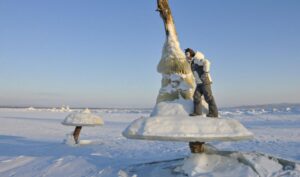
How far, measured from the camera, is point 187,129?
21.3 ft

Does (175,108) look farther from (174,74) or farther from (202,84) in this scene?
(174,74)

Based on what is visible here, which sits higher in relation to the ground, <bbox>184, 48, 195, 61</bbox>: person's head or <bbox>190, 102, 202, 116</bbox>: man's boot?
<bbox>184, 48, 195, 61</bbox>: person's head

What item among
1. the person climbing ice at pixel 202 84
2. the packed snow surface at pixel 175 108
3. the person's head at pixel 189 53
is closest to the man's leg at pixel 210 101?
the person climbing ice at pixel 202 84

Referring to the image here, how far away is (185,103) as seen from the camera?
7594 millimetres

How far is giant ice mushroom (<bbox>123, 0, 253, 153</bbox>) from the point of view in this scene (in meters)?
6.47

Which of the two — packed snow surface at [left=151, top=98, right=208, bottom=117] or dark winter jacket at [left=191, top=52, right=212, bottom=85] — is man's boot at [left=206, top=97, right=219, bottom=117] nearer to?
packed snow surface at [left=151, top=98, right=208, bottom=117]

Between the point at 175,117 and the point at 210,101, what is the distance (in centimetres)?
99

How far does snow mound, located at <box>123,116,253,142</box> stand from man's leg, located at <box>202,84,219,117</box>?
0.53 metres

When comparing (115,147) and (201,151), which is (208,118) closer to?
(201,151)

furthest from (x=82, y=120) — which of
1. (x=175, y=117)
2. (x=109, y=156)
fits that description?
(x=175, y=117)

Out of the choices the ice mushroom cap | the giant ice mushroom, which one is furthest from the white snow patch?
the ice mushroom cap

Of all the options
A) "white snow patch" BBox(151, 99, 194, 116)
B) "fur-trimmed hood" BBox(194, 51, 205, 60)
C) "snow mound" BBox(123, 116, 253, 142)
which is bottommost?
"snow mound" BBox(123, 116, 253, 142)

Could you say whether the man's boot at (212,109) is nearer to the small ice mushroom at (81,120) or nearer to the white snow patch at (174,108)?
the white snow patch at (174,108)

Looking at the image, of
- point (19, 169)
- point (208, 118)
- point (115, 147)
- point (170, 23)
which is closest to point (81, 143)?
point (115, 147)
